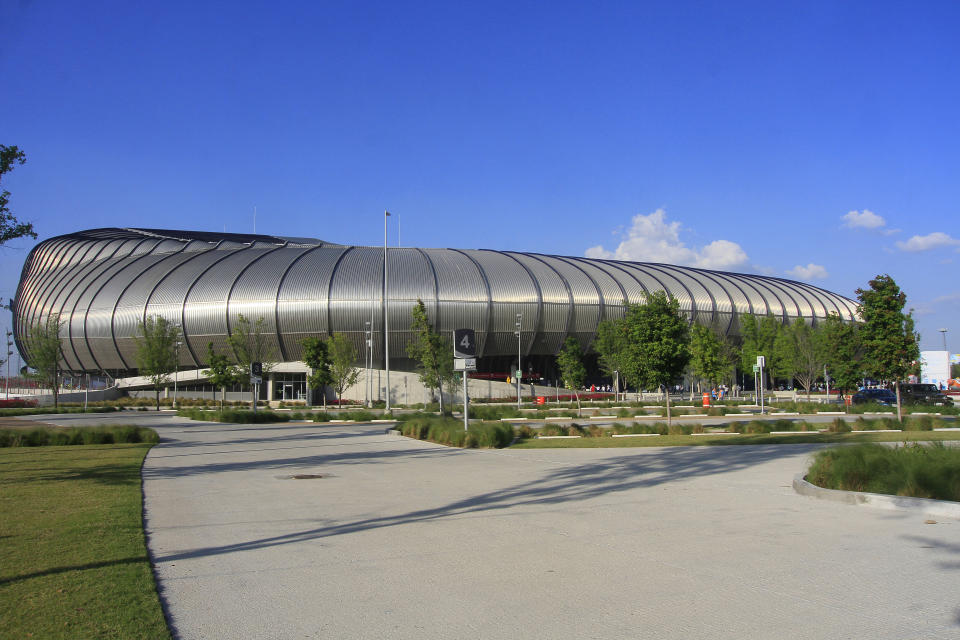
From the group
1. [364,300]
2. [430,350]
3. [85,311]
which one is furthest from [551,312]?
[85,311]

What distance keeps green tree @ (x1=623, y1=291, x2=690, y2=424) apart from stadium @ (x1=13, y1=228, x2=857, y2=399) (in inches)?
1375

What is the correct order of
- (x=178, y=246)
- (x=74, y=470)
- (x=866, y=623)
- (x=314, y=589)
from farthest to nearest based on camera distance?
(x=178, y=246), (x=74, y=470), (x=314, y=589), (x=866, y=623)

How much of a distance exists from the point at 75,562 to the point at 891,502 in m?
9.85

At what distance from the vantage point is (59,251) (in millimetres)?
108000

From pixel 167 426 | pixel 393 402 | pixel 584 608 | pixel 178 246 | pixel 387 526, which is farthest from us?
pixel 178 246

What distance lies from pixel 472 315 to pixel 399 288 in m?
7.17

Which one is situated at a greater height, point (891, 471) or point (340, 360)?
point (340, 360)

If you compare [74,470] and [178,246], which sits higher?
[178,246]

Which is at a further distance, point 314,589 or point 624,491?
point 624,491

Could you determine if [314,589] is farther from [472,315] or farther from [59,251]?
[59,251]

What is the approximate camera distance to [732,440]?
71.3 feet

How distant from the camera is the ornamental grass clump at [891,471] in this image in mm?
9883

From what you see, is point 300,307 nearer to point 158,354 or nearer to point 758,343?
point 158,354

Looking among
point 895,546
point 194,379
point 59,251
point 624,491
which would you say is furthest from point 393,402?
point 59,251
